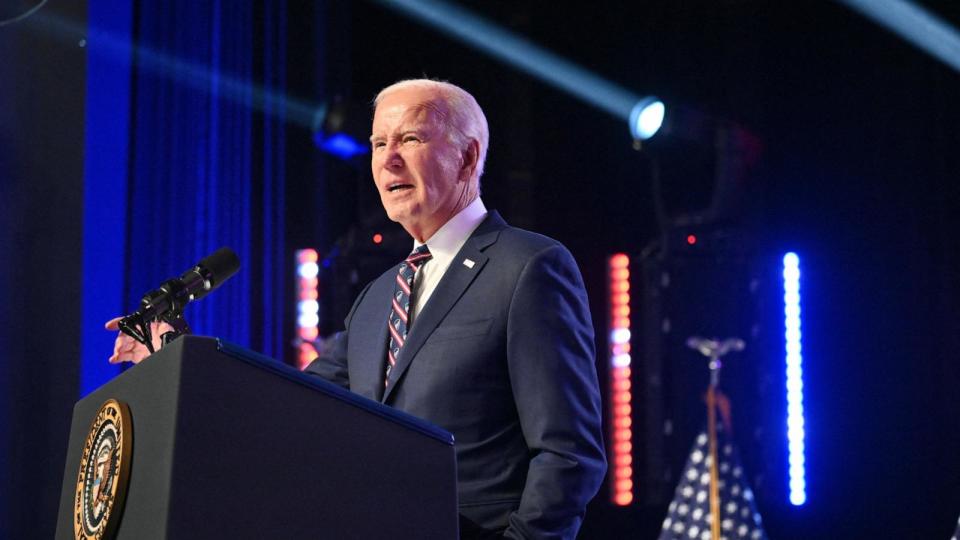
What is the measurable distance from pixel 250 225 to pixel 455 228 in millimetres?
2155

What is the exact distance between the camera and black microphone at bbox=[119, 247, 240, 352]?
62.8 inches

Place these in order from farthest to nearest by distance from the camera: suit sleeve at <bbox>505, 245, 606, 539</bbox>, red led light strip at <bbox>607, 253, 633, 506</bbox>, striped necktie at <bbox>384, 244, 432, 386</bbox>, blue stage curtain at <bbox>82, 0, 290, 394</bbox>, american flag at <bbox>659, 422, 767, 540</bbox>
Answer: red led light strip at <bbox>607, 253, 633, 506</bbox> → american flag at <bbox>659, 422, 767, 540</bbox> → blue stage curtain at <bbox>82, 0, 290, 394</bbox> → striped necktie at <bbox>384, 244, 432, 386</bbox> → suit sleeve at <bbox>505, 245, 606, 539</bbox>

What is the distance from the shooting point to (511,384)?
5.62ft

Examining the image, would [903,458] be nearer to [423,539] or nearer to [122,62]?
[122,62]

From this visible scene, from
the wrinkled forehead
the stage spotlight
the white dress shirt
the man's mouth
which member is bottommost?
the white dress shirt

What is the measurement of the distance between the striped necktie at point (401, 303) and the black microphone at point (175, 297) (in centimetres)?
31

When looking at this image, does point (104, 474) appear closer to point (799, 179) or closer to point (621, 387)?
point (621, 387)

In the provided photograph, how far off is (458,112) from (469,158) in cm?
9

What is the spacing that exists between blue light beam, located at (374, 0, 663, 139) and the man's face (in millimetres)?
4936

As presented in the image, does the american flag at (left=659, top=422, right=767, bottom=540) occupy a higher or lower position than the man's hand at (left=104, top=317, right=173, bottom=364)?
higher

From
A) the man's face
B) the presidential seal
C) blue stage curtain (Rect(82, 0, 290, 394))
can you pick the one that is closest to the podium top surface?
the presidential seal

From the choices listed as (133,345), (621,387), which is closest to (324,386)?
(133,345)

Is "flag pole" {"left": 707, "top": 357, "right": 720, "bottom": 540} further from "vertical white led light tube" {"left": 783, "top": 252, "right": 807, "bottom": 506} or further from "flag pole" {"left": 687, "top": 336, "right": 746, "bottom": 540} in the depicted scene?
"vertical white led light tube" {"left": 783, "top": 252, "right": 807, "bottom": 506}

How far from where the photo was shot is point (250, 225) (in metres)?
3.94
